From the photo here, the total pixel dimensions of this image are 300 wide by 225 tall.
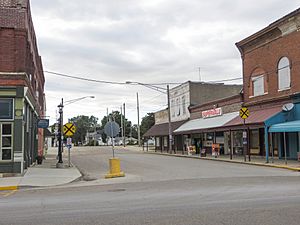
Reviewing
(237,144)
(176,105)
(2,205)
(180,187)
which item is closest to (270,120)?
(237,144)

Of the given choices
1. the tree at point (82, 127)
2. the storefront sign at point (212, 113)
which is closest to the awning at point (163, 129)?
the storefront sign at point (212, 113)

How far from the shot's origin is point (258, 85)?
33469mm

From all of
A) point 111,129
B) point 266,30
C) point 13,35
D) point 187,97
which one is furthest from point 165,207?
point 187,97

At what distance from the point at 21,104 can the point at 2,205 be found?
35.1ft

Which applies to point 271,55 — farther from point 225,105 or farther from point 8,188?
point 8,188

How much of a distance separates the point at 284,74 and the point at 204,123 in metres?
14.1

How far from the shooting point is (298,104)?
27984 mm

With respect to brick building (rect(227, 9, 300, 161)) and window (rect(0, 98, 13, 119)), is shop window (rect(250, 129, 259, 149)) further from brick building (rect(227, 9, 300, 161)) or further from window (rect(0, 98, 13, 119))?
window (rect(0, 98, 13, 119))

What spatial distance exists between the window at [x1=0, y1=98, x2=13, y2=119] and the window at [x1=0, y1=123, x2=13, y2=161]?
1.35 ft

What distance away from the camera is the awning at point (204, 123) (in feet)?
123

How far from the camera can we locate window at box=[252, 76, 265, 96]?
Result: 32.8m

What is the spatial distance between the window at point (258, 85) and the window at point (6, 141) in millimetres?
20000

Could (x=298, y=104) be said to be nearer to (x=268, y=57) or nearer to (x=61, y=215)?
(x=268, y=57)

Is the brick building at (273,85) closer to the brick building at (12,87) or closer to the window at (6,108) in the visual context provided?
the brick building at (12,87)
